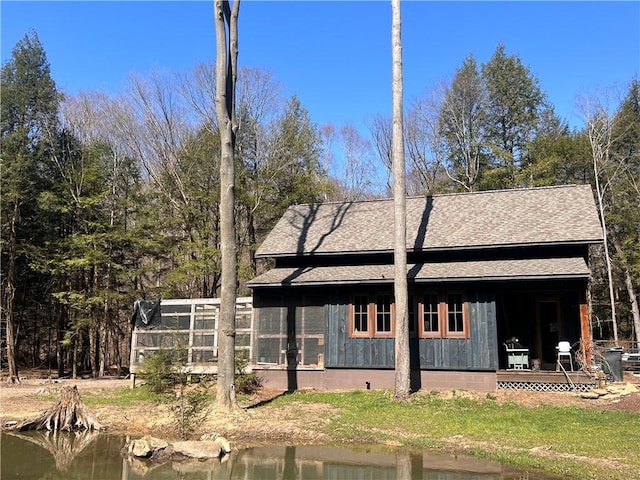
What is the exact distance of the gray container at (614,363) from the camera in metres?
13.5

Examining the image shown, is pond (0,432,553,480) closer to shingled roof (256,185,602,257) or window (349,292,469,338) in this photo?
window (349,292,469,338)

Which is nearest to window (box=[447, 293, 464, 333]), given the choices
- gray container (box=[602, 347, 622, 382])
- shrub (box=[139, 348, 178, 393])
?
gray container (box=[602, 347, 622, 382])

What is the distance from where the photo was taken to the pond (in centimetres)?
740

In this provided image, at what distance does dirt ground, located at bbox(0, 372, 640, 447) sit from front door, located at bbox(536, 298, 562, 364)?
218 centimetres

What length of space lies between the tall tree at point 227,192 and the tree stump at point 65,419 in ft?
8.84

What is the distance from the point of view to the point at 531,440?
885cm

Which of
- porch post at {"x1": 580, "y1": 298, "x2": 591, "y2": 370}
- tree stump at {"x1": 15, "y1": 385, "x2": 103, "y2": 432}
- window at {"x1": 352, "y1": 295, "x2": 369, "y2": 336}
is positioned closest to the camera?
tree stump at {"x1": 15, "y1": 385, "x2": 103, "y2": 432}

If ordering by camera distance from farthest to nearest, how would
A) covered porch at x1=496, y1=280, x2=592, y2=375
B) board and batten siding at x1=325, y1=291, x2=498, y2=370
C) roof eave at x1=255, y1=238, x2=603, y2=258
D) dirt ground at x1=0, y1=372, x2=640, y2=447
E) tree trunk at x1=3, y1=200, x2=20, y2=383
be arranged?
tree trunk at x1=3, y1=200, x2=20, y2=383 → covered porch at x1=496, y1=280, x2=592, y2=375 → roof eave at x1=255, y1=238, x2=603, y2=258 → board and batten siding at x1=325, y1=291, x2=498, y2=370 → dirt ground at x1=0, y1=372, x2=640, y2=447

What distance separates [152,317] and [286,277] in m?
4.52

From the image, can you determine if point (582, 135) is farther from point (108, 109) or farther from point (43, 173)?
point (43, 173)

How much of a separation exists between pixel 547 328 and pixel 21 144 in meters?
20.5

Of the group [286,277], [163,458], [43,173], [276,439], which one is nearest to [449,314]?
[286,277]

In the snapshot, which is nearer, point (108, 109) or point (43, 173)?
point (43, 173)

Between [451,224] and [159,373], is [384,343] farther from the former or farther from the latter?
[159,373]
